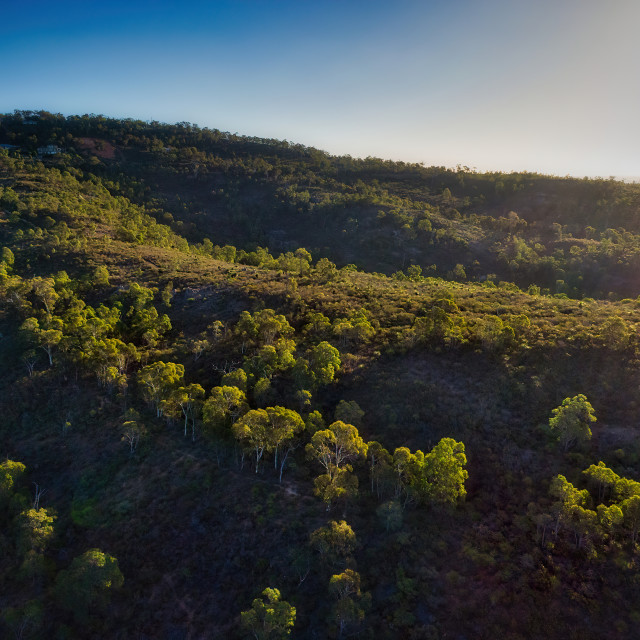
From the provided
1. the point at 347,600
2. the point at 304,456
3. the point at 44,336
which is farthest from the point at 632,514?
the point at 44,336

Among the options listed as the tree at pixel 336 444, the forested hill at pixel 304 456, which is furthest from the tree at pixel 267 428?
the tree at pixel 336 444

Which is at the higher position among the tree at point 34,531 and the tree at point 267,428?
the tree at point 267,428

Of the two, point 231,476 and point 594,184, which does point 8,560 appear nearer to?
point 231,476

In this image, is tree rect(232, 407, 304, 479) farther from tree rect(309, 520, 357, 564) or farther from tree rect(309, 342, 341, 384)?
tree rect(309, 342, 341, 384)

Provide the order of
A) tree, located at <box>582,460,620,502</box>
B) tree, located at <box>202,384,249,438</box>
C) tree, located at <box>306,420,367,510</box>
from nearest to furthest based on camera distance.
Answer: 1. tree, located at <box>582,460,620,502</box>
2. tree, located at <box>306,420,367,510</box>
3. tree, located at <box>202,384,249,438</box>

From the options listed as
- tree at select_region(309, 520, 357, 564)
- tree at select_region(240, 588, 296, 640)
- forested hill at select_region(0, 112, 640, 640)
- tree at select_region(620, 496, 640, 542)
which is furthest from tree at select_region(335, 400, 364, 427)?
tree at select_region(620, 496, 640, 542)

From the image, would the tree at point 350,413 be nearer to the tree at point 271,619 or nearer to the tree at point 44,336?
the tree at point 271,619

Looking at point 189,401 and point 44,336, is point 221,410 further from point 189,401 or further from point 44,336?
point 44,336
